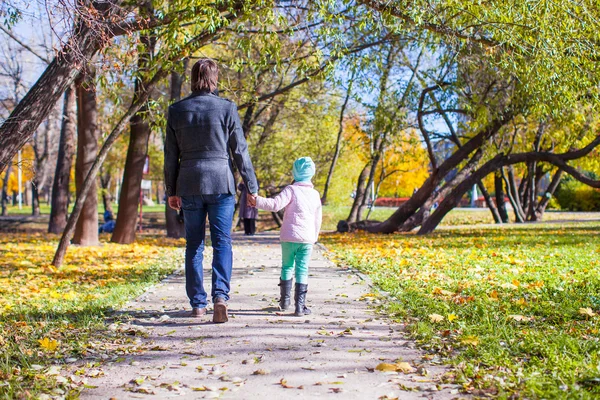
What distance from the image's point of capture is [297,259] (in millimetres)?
6477

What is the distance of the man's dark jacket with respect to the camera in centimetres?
589

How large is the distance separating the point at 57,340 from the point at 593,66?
1007cm

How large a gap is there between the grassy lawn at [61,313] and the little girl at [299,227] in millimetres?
1702

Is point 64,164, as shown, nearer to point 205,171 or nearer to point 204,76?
point 204,76

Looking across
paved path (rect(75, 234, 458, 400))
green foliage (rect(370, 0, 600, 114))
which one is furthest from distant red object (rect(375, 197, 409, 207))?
paved path (rect(75, 234, 458, 400))

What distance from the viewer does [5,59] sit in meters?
23.9

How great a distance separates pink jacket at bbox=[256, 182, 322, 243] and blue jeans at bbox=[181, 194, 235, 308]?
47cm

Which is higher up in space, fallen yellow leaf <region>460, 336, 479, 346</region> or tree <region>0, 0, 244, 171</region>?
tree <region>0, 0, 244, 171</region>

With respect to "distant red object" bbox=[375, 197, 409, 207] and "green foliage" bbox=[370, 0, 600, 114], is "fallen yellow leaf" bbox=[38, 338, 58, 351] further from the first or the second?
"distant red object" bbox=[375, 197, 409, 207]

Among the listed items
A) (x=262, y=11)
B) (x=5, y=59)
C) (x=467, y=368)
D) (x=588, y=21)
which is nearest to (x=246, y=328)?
(x=467, y=368)

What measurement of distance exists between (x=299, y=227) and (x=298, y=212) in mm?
147

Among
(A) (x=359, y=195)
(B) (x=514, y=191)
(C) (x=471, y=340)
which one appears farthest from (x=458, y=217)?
(C) (x=471, y=340)

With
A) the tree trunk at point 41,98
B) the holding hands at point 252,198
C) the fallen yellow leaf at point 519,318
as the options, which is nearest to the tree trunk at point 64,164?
the tree trunk at point 41,98

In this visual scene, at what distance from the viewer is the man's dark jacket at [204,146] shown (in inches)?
232
